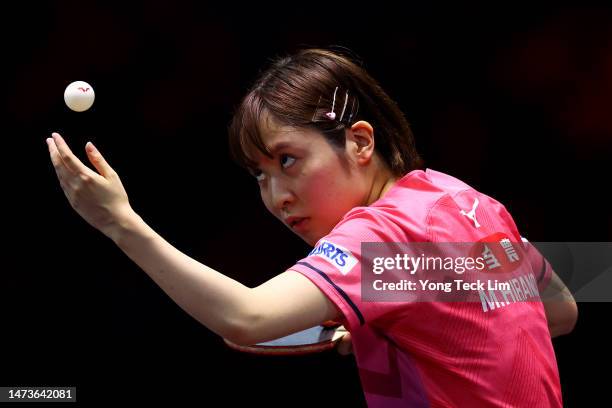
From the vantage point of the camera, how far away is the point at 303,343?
1.96 meters

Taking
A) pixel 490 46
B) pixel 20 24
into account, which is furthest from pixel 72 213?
pixel 490 46

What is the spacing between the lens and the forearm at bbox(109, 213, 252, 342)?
1350mm

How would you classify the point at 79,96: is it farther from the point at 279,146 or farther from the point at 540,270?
the point at 540,270

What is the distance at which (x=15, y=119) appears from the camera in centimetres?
311

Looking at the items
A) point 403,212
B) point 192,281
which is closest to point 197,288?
point 192,281

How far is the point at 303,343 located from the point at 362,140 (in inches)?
19.9

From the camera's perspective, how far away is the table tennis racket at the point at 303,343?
6.27 ft

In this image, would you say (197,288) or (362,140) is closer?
(197,288)

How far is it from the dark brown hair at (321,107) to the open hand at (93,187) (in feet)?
1.39

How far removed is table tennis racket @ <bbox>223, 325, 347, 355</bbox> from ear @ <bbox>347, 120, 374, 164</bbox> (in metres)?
0.42

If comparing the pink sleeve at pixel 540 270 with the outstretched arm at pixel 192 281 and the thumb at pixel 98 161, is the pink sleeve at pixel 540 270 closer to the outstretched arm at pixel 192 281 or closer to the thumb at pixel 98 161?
the outstretched arm at pixel 192 281

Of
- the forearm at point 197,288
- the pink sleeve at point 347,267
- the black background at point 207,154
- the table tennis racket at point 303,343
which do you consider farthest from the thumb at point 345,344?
the black background at point 207,154

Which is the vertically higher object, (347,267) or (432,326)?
(347,267)

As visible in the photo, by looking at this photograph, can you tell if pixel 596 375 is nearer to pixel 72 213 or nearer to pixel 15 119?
pixel 72 213
